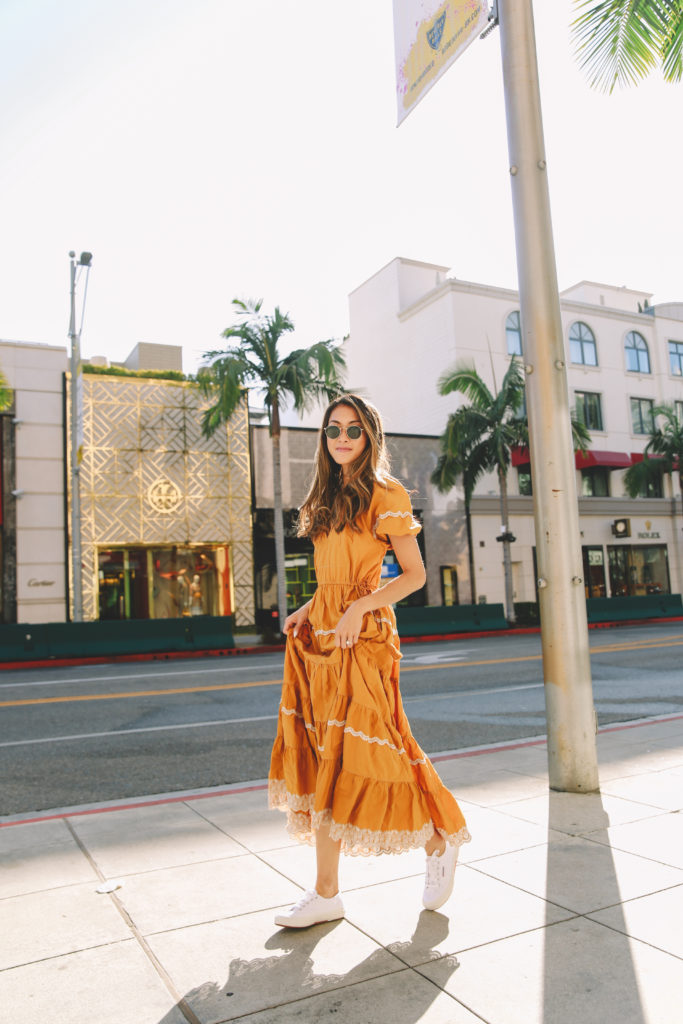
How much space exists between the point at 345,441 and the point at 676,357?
36.6 meters

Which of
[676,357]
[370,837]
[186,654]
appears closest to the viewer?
[370,837]

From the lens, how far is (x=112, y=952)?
2.79 m

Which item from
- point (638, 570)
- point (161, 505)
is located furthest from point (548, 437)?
point (638, 570)

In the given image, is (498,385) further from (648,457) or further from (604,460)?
(648,457)

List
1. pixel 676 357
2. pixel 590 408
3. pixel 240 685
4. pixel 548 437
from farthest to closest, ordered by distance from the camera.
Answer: pixel 676 357 < pixel 590 408 < pixel 240 685 < pixel 548 437

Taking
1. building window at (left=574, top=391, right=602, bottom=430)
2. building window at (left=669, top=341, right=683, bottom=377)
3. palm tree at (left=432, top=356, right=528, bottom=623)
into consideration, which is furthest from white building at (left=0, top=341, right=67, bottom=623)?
building window at (left=669, top=341, right=683, bottom=377)

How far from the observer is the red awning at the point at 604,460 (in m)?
30.5

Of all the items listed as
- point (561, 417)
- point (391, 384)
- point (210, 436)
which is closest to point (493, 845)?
point (561, 417)

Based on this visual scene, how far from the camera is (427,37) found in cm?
554

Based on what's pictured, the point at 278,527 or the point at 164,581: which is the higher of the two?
the point at 278,527

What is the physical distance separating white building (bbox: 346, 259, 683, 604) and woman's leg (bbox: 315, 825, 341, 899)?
80.8ft

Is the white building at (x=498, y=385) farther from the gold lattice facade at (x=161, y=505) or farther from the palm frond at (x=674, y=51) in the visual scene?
the palm frond at (x=674, y=51)

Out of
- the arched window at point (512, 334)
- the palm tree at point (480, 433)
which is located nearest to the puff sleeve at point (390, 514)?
the palm tree at point (480, 433)

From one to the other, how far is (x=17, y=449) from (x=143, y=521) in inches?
161
